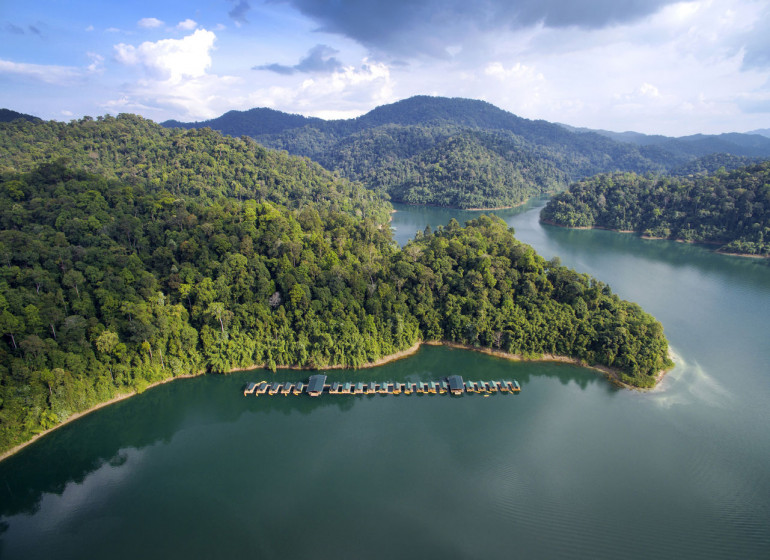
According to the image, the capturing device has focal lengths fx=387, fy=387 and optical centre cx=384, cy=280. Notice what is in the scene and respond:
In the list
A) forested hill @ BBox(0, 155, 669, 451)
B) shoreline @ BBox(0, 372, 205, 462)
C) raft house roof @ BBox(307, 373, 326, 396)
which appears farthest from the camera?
raft house roof @ BBox(307, 373, 326, 396)

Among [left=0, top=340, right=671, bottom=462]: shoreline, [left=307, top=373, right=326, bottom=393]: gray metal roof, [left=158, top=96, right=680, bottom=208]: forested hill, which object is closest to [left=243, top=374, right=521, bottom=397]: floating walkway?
[left=307, top=373, right=326, bottom=393]: gray metal roof

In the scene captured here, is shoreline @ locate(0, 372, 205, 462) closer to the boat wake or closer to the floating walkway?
the floating walkway

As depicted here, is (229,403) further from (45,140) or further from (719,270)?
(719,270)

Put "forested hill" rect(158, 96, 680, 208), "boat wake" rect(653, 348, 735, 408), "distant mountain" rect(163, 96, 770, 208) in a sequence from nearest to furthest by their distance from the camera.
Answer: "boat wake" rect(653, 348, 735, 408)
"forested hill" rect(158, 96, 680, 208)
"distant mountain" rect(163, 96, 770, 208)

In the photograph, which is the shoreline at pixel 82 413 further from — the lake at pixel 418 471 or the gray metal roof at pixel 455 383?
the gray metal roof at pixel 455 383

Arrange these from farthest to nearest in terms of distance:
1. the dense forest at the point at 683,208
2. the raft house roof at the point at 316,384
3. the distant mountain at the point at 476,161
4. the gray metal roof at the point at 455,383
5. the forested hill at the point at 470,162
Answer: the distant mountain at the point at 476,161
the forested hill at the point at 470,162
the dense forest at the point at 683,208
the gray metal roof at the point at 455,383
the raft house roof at the point at 316,384

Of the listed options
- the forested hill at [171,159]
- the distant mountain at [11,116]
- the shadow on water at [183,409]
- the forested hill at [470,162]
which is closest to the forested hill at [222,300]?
the shadow on water at [183,409]

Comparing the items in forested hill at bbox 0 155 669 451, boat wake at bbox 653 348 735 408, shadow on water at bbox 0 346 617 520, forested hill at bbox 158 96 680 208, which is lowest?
shadow on water at bbox 0 346 617 520

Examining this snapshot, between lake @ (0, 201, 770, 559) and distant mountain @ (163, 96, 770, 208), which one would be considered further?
distant mountain @ (163, 96, 770, 208)
